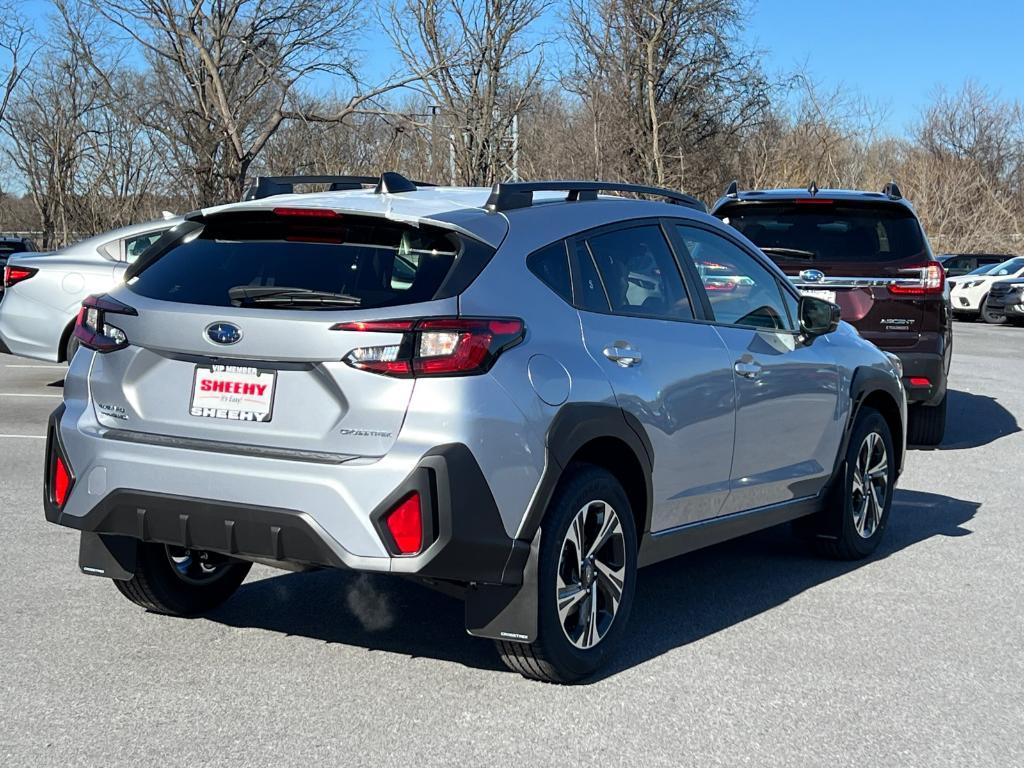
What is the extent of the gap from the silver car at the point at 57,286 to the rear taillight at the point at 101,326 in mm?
8222

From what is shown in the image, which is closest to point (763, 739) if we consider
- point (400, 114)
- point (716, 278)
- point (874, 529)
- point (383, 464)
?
point (383, 464)

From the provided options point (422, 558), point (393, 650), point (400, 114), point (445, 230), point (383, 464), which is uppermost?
point (400, 114)

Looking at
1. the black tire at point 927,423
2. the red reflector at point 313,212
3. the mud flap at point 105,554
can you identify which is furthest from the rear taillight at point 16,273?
the red reflector at point 313,212

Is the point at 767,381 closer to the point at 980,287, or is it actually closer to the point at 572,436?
the point at 572,436

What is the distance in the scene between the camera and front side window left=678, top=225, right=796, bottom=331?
5816 mm

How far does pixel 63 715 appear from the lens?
4277mm

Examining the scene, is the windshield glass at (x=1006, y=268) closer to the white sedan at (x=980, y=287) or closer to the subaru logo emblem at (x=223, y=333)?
the white sedan at (x=980, y=287)

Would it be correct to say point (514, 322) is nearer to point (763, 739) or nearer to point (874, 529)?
point (763, 739)

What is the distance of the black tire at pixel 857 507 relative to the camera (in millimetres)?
6723

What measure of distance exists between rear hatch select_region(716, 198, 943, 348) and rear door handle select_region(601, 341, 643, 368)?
17.6ft

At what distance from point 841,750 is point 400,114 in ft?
74.2

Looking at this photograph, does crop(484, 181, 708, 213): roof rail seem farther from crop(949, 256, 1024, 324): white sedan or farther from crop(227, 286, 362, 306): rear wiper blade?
crop(949, 256, 1024, 324): white sedan

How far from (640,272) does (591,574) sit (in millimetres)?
1264

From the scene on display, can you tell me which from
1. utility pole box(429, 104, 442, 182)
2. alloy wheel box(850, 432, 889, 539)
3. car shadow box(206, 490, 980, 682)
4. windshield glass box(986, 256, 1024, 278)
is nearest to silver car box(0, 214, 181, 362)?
car shadow box(206, 490, 980, 682)
